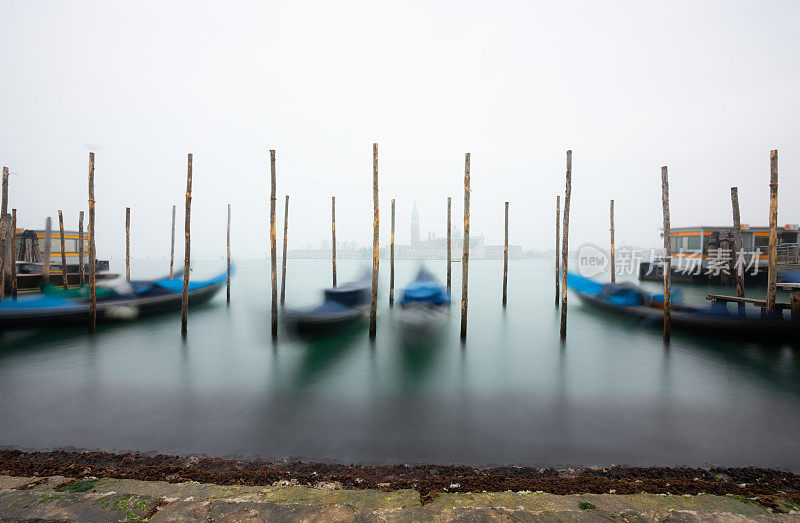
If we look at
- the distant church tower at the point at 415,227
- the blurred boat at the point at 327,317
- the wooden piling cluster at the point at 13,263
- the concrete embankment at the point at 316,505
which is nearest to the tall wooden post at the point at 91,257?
the blurred boat at the point at 327,317

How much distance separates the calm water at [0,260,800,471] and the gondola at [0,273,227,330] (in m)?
0.62

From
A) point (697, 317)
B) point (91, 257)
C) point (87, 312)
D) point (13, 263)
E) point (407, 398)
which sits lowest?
point (407, 398)

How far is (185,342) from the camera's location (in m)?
9.63

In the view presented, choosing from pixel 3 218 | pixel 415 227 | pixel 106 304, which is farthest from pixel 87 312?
pixel 415 227

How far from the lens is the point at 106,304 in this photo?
36.4 feet

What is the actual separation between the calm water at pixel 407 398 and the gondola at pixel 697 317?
46 cm

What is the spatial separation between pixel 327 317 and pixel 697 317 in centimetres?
990

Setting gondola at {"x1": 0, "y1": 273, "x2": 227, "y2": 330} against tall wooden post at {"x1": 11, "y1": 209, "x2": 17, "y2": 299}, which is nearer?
gondola at {"x1": 0, "y1": 273, "x2": 227, "y2": 330}

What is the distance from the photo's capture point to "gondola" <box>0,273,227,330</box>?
355 inches

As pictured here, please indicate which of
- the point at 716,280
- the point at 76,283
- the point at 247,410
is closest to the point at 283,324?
the point at 247,410

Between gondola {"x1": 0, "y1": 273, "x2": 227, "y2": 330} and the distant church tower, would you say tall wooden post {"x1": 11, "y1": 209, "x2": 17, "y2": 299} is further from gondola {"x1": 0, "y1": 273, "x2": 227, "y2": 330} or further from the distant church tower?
the distant church tower

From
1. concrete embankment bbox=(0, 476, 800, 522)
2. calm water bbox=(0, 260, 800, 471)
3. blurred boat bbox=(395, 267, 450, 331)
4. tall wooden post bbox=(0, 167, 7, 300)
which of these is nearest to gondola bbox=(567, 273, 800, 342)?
calm water bbox=(0, 260, 800, 471)

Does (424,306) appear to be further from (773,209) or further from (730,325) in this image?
(773,209)

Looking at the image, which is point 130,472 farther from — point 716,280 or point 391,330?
point 716,280
